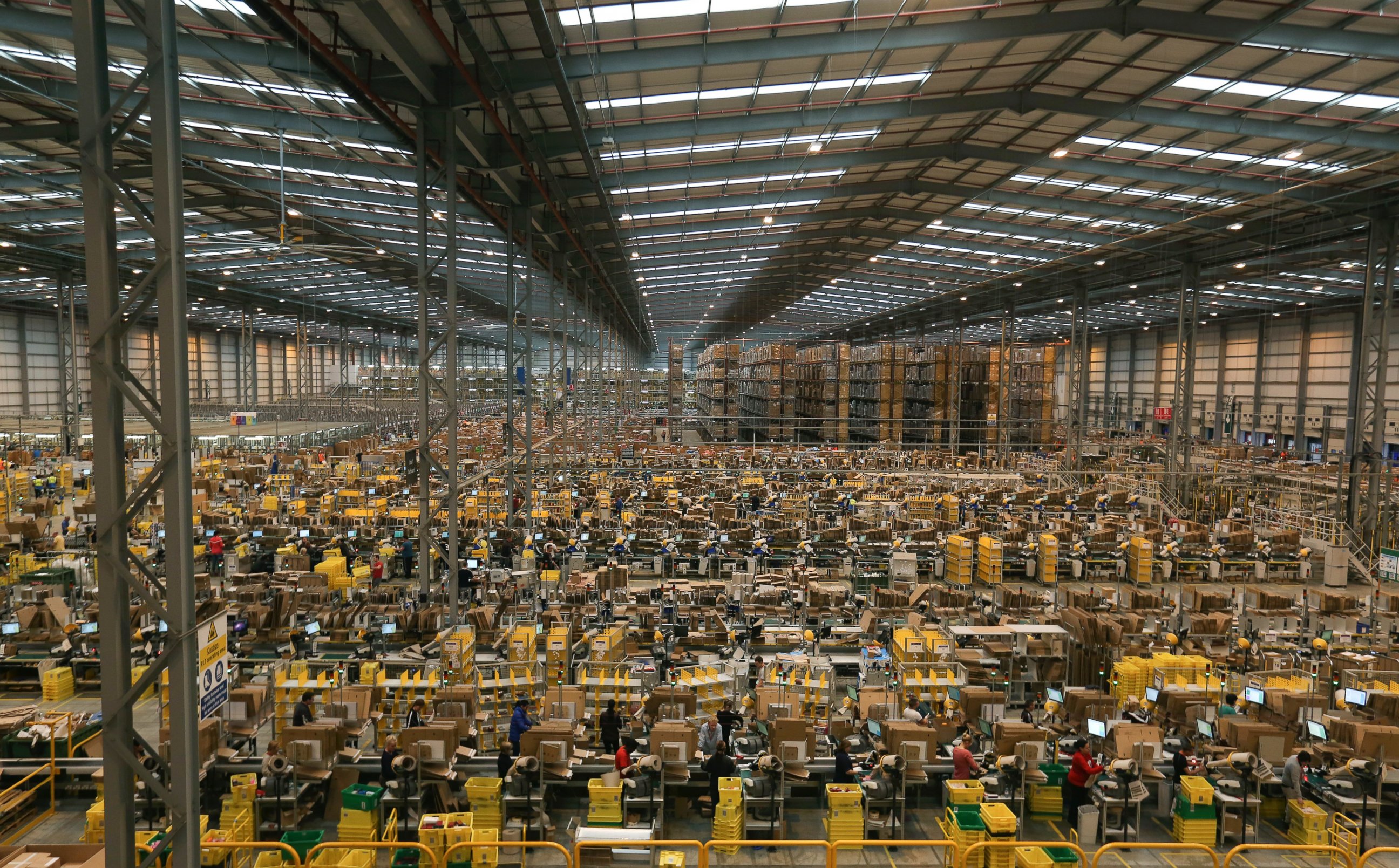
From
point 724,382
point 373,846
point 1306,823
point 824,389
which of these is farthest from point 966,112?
point 724,382

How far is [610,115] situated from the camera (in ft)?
49.4

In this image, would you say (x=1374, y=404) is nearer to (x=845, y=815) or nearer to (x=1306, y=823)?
(x=1306, y=823)

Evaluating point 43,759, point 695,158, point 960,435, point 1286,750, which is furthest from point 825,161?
point 960,435

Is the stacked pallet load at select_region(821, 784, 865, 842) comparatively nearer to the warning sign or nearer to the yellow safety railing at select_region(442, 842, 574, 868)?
the yellow safety railing at select_region(442, 842, 574, 868)

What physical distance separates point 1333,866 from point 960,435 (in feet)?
114

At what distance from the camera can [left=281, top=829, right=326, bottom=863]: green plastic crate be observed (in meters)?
8.11

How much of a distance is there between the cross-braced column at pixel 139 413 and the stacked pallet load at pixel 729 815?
4986mm

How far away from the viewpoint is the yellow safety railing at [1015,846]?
686 centimetres

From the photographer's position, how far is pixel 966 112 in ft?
51.5

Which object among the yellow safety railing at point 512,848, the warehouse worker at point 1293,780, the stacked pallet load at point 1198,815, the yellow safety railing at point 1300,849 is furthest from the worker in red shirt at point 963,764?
the yellow safety railing at point 512,848

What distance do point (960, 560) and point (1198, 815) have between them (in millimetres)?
10350

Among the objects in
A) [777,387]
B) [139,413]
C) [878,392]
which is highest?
[777,387]

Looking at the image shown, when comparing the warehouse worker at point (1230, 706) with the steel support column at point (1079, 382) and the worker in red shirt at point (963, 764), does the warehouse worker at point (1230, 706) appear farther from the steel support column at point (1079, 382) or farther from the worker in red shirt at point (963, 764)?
the steel support column at point (1079, 382)

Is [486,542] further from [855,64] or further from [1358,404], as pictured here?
[1358,404]
